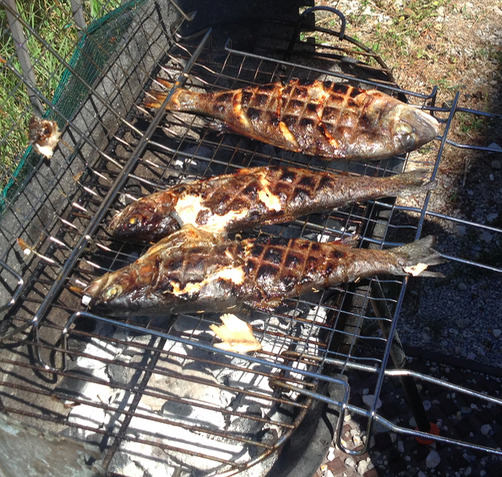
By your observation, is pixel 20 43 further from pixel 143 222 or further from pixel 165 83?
pixel 143 222

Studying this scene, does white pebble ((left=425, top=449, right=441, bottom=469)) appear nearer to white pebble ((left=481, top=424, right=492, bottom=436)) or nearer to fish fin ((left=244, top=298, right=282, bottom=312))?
white pebble ((left=481, top=424, right=492, bottom=436))

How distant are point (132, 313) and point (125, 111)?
1944 mm

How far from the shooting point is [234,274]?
3.54 m

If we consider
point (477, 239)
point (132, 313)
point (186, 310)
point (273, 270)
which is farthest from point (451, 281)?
point (132, 313)

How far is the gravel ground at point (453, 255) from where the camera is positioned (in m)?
4.01

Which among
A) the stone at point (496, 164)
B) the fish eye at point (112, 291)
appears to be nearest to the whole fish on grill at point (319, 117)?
the stone at point (496, 164)

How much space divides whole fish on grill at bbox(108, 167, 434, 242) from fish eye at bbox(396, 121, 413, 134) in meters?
0.48

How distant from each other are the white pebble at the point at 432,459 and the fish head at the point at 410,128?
8.10ft

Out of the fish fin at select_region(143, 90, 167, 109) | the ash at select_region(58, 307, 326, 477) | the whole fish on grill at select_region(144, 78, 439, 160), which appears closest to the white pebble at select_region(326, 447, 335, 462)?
the ash at select_region(58, 307, 326, 477)

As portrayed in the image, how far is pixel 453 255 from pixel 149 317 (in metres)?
2.96

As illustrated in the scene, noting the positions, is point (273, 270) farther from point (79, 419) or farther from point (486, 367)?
point (486, 367)

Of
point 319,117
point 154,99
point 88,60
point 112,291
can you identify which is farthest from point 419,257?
point 88,60

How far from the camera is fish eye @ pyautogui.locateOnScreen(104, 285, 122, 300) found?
3.45m

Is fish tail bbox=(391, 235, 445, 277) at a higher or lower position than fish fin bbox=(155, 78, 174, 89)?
lower
